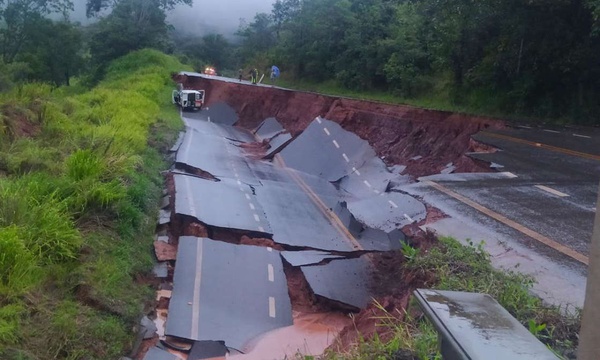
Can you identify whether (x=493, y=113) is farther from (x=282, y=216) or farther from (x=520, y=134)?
(x=282, y=216)

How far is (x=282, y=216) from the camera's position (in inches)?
650

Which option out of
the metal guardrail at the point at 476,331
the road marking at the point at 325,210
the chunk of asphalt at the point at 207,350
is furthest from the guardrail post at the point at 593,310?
the road marking at the point at 325,210

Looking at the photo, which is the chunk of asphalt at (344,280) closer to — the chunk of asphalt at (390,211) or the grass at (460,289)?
the chunk of asphalt at (390,211)

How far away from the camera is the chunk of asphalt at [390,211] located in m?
12.2

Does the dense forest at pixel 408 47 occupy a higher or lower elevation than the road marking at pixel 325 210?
higher

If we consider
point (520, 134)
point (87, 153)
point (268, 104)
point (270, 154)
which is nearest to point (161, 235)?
point (87, 153)

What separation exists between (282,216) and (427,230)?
657 cm

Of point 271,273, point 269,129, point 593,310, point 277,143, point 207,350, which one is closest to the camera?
point 593,310

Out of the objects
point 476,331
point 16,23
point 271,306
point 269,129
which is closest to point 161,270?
point 271,306

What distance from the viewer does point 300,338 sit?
989cm

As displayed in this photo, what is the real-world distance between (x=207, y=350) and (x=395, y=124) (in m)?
18.0

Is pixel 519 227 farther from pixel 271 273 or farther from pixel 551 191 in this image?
pixel 271 273

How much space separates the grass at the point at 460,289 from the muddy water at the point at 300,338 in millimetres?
1593

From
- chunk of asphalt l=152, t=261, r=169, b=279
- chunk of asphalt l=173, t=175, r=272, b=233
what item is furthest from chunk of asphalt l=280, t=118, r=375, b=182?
chunk of asphalt l=152, t=261, r=169, b=279
